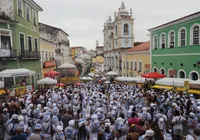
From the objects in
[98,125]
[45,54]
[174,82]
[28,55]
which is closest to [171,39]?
[174,82]

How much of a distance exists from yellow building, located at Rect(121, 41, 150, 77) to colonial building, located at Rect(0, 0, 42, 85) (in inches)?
643

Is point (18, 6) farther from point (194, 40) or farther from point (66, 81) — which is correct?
point (194, 40)

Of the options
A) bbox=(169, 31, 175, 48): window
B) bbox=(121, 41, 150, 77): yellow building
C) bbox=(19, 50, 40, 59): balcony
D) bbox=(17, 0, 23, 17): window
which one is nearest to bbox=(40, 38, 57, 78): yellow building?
bbox=(19, 50, 40, 59): balcony

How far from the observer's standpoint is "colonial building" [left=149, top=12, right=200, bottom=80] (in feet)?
64.6

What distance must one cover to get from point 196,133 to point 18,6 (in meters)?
18.3

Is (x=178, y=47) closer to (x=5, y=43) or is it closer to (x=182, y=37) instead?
(x=182, y=37)

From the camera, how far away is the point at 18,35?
19.1 meters

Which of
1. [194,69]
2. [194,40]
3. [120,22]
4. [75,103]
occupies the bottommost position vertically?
[75,103]

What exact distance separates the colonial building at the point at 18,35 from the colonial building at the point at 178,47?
48.2ft

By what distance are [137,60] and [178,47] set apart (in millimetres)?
14242

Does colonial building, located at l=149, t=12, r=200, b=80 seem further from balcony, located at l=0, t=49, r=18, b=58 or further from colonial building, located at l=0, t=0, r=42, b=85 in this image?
balcony, located at l=0, t=49, r=18, b=58

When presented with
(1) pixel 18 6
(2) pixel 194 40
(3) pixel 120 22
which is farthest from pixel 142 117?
(3) pixel 120 22

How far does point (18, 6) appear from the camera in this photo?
19312mm

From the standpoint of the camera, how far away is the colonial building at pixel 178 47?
64.6 feet
